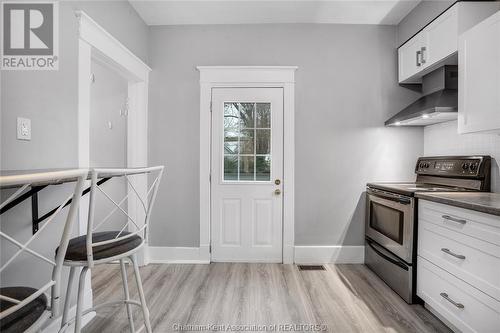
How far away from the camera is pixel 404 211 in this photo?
2178 millimetres

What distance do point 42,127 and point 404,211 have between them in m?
2.64

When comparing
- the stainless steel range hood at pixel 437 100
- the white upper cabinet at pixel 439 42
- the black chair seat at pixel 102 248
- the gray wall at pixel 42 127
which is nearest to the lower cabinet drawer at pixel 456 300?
the stainless steel range hood at pixel 437 100

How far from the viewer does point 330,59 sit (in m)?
2.97

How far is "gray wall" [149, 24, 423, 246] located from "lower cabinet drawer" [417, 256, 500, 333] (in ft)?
3.34

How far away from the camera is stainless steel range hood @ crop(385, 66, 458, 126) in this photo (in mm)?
2197

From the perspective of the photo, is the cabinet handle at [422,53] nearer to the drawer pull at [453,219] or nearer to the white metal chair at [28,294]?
the drawer pull at [453,219]

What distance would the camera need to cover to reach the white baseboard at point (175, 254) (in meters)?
2.97

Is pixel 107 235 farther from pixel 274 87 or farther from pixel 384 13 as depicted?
pixel 384 13

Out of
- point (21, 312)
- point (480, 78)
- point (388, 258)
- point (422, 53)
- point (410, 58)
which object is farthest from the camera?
point (410, 58)

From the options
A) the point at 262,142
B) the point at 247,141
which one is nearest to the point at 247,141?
the point at 247,141

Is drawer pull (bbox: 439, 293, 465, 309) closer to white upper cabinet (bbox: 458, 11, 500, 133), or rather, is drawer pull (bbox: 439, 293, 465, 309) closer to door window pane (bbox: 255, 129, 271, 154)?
white upper cabinet (bbox: 458, 11, 500, 133)

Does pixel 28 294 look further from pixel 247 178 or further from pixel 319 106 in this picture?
pixel 319 106

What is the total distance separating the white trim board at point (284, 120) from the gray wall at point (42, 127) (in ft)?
3.93

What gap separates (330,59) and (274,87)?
27.8 inches
